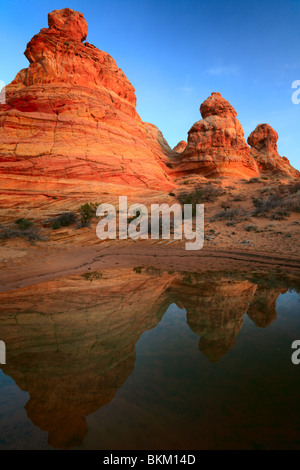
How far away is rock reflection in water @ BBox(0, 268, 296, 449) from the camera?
2463mm

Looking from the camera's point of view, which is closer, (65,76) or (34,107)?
(34,107)

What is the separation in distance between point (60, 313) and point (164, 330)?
2.18 m

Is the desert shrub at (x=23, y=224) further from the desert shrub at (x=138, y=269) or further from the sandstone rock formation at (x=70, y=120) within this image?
the desert shrub at (x=138, y=269)

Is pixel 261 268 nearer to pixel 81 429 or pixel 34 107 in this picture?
pixel 81 429

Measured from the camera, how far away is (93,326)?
13.3 ft

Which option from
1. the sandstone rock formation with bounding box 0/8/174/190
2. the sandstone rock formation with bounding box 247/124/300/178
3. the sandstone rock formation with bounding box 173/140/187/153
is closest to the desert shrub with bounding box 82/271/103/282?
the sandstone rock formation with bounding box 0/8/174/190

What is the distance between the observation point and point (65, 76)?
22.7 m

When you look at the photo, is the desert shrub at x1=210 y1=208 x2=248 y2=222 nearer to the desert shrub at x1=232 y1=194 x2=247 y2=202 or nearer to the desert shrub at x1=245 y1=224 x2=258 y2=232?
the desert shrub at x1=245 y1=224 x2=258 y2=232

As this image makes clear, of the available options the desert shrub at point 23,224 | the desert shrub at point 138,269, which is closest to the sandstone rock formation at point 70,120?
the desert shrub at point 23,224

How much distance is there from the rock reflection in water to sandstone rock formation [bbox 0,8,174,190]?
51.3 feet

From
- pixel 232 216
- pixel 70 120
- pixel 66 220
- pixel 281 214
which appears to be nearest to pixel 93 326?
pixel 66 220

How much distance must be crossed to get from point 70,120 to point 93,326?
72.2ft

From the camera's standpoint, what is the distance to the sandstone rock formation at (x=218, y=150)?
104 feet
